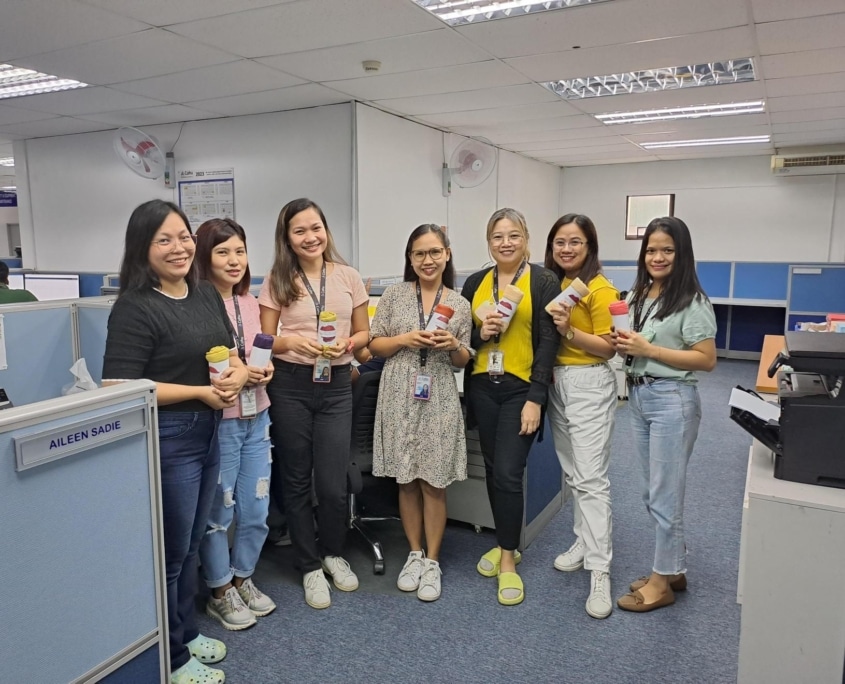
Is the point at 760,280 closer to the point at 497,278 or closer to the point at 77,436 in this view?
the point at 497,278

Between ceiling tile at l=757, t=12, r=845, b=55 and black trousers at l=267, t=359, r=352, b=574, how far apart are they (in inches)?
94.9

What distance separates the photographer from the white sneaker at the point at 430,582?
2.30m

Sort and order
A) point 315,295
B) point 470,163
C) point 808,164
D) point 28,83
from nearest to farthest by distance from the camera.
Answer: point 315,295, point 28,83, point 470,163, point 808,164

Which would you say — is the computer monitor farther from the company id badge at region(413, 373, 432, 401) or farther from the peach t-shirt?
the company id badge at region(413, 373, 432, 401)

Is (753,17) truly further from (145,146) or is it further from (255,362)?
(145,146)

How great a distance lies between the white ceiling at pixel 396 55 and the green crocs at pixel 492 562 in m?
2.20

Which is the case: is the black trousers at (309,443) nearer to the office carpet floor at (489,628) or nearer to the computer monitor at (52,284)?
the office carpet floor at (489,628)

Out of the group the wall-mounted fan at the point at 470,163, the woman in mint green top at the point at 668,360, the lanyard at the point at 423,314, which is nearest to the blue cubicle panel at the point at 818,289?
the wall-mounted fan at the point at 470,163

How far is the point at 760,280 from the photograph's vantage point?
22.4 feet

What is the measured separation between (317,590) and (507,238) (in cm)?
144

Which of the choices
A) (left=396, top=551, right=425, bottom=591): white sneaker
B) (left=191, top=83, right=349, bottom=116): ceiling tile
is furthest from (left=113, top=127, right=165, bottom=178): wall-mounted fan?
(left=396, top=551, right=425, bottom=591): white sneaker

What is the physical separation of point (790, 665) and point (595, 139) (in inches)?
201

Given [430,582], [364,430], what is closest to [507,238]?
[364,430]

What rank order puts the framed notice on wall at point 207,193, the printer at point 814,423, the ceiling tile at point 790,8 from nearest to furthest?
the printer at point 814,423, the ceiling tile at point 790,8, the framed notice on wall at point 207,193
